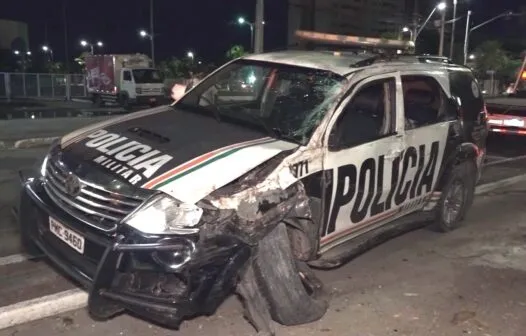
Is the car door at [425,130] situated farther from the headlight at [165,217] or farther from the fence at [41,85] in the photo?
the fence at [41,85]

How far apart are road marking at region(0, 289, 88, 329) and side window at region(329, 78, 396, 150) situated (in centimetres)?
224

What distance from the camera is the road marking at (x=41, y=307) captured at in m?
3.86

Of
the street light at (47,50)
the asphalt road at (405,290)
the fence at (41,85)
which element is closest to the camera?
the asphalt road at (405,290)

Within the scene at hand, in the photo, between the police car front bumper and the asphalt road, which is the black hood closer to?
the police car front bumper

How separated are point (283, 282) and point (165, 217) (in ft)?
3.11

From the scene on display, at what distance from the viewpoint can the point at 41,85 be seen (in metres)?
35.9

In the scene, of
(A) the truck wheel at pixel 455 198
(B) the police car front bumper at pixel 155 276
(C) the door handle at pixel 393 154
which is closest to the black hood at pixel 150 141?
(B) the police car front bumper at pixel 155 276

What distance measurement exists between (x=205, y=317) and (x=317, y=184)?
121 centimetres

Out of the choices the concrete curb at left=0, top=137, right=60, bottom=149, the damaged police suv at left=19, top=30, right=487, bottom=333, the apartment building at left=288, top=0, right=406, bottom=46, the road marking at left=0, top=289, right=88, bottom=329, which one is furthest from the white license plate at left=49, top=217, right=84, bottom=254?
the concrete curb at left=0, top=137, right=60, bottom=149

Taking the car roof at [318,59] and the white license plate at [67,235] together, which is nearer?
the white license plate at [67,235]

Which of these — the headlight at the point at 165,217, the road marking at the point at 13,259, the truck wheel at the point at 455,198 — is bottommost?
the road marking at the point at 13,259

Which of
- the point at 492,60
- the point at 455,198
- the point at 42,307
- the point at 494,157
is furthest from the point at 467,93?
the point at 492,60

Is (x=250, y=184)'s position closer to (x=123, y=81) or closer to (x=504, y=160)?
(x=504, y=160)

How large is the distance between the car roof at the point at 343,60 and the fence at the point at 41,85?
105 feet
